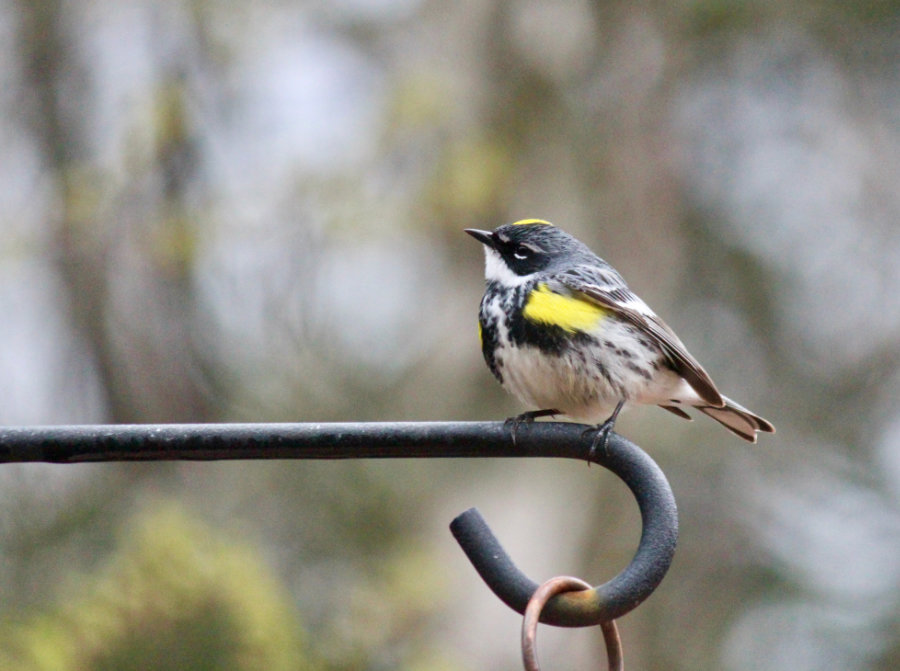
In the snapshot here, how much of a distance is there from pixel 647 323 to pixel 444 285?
161 inches

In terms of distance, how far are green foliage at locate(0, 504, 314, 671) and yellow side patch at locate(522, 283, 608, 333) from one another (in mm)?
1928

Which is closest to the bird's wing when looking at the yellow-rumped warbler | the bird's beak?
the yellow-rumped warbler

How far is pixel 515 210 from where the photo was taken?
7449mm

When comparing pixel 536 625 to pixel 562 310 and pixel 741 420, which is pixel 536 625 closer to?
pixel 562 310

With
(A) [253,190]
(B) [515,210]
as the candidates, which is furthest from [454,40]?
(A) [253,190]

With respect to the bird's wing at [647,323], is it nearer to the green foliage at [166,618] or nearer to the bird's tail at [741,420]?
the bird's tail at [741,420]

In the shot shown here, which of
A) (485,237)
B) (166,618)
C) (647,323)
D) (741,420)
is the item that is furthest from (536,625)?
(166,618)

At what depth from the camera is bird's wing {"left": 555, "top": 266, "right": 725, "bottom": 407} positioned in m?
3.76

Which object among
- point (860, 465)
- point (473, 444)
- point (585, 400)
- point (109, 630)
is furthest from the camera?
point (860, 465)

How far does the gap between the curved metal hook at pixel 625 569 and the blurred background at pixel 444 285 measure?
3.05 meters

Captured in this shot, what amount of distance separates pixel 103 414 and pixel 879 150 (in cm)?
580

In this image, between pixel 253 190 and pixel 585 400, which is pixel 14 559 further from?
pixel 585 400

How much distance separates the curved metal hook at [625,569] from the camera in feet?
6.30

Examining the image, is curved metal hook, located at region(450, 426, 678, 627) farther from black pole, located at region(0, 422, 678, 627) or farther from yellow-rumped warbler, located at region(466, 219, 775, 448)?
yellow-rumped warbler, located at region(466, 219, 775, 448)
